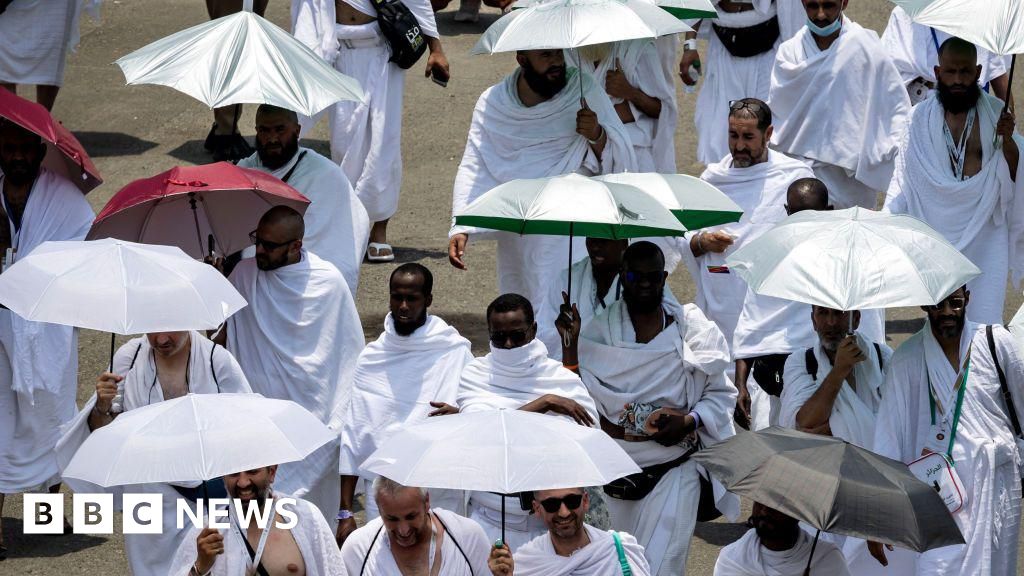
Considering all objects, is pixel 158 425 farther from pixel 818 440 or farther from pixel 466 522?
pixel 818 440

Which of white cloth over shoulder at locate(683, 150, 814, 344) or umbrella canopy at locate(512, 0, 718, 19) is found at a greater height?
umbrella canopy at locate(512, 0, 718, 19)

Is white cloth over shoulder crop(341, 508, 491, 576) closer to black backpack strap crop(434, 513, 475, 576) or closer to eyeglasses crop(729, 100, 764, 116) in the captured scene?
black backpack strap crop(434, 513, 475, 576)

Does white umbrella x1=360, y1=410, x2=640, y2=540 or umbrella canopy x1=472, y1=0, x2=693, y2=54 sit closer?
white umbrella x1=360, y1=410, x2=640, y2=540

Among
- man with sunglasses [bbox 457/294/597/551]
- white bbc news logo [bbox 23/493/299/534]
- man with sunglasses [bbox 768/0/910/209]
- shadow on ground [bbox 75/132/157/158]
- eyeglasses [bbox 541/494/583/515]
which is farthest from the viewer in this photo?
shadow on ground [bbox 75/132/157/158]

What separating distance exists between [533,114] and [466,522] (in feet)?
13.4

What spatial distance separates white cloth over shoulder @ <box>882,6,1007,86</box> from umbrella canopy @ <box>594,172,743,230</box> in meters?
4.26

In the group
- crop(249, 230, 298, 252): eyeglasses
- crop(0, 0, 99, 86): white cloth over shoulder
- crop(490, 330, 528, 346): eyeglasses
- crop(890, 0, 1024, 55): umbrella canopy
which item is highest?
crop(890, 0, 1024, 55): umbrella canopy

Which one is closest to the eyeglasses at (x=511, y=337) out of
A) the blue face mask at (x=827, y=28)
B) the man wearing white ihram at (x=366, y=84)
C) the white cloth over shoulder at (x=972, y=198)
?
the white cloth over shoulder at (x=972, y=198)

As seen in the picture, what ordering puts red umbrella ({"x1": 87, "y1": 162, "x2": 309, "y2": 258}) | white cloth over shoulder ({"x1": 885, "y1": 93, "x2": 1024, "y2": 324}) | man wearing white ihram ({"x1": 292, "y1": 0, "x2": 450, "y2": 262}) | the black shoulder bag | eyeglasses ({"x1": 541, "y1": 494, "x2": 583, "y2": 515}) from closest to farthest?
eyeglasses ({"x1": 541, "y1": 494, "x2": 583, "y2": 515}) < red umbrella ({"x1": 87, "y1": 162, "x2": 309, "y2": 258}) < white cloth over shoulder ({"x1": 885, "y1": 93, "x2": 1024, "y2": 324}) < the black shoulder bag < man wearing white ihram ({"x1": 292, "y1": 0, "x2": 450, "y2": 262})

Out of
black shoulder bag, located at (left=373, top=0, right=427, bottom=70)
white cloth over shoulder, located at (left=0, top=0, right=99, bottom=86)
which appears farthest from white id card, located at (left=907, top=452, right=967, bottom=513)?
white cloth over shoulder, located at (left=0, top=0, right=99, bottom=86)

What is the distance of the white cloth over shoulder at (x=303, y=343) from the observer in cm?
940

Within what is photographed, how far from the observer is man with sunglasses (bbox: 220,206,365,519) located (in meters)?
9.38

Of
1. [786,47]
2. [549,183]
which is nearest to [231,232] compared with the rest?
[549,183]

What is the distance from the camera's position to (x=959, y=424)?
8484 mm
